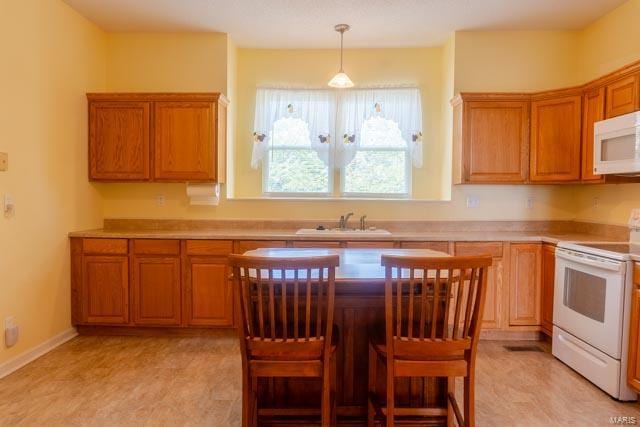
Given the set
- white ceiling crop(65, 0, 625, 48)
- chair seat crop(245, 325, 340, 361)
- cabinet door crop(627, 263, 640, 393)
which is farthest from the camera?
white ceiling crop(65, 0, 625, 48)

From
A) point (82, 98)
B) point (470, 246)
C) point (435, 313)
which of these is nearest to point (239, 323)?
point (435, 313)

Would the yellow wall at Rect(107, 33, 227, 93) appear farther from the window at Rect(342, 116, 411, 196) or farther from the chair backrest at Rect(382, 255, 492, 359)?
the chair backrest at Rect(382, 255, 492, 359)

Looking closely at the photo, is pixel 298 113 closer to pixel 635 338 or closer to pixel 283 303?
pixel 283 303

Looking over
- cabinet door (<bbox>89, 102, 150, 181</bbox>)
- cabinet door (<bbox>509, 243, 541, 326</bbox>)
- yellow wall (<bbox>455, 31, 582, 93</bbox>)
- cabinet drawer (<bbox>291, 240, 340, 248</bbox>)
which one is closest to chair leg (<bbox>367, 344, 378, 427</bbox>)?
cabinet drawer (<bbox>291, 240, 340, 248</bbox>)

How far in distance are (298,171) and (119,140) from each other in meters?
1.74

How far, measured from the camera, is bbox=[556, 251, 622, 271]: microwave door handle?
247 centimetres

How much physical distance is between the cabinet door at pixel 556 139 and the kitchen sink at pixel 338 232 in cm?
146

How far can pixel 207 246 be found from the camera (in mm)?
3447

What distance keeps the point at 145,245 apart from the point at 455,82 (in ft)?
10.6

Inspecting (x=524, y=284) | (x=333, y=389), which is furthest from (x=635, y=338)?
(x=333, y=389)

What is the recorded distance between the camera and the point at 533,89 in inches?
152

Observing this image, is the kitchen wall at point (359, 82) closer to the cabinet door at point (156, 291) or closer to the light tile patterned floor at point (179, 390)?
the cabinet door at point (156, 291)

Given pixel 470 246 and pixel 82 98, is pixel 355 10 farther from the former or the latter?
pixel 82 98

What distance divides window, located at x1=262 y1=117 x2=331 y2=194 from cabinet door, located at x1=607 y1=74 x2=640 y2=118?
2.50 metres
